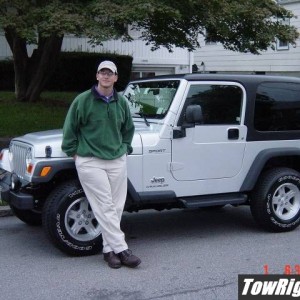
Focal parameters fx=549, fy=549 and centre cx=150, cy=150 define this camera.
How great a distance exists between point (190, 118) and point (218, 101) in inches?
26.0

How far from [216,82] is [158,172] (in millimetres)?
1296

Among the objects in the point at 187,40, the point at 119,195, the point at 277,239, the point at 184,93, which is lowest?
the point at 277,239

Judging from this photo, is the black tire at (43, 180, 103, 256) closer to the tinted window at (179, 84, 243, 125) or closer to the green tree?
the tinted window at (179, 84, 243, 125)

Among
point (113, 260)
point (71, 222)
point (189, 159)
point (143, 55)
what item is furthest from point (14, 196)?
point (143, 55)

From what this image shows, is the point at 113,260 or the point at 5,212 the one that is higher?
the point at 113,260

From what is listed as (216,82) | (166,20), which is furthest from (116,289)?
(166,20)

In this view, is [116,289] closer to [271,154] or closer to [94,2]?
[271,154]

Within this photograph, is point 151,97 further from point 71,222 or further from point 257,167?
point 71,222

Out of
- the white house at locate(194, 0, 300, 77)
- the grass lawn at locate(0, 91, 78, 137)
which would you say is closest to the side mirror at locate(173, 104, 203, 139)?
the grass lawn at locate(0, 91, 78, 137)

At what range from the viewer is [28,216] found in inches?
256

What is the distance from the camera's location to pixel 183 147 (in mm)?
5812

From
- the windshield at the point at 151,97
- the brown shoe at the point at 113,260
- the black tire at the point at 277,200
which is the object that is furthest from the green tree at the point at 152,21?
the brown shoe at the point at 113,260

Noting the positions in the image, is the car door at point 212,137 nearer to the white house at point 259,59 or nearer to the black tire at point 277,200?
the black tire at point 277,200

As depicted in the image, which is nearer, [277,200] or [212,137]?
[212,137]
